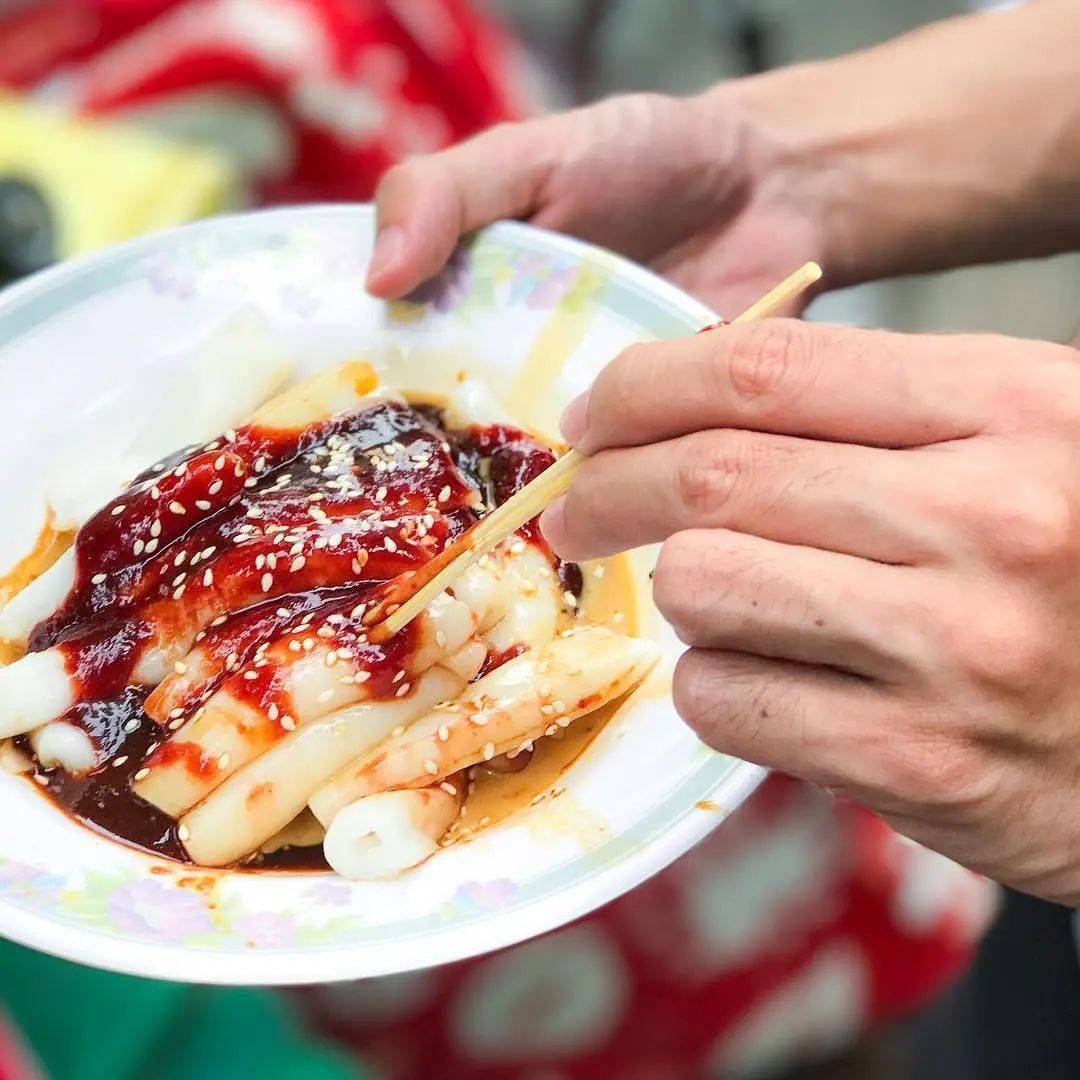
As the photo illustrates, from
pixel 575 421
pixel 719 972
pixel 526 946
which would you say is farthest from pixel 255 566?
pixel 719 972

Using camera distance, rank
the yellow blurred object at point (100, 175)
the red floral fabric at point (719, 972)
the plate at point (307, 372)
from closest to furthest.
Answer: the plate at point (307, 372) → the red floral fabric at point (719, 972) → the yellow blurred object at point (100, 175)

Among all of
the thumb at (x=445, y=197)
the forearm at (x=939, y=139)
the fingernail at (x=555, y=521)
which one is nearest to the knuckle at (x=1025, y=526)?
the fingernail at (x=555, y=521)

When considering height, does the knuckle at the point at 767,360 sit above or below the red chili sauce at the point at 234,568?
above

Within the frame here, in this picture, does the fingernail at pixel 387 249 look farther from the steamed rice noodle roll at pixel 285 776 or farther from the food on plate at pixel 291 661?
the steamed rice noodle roll at pixel 285 776

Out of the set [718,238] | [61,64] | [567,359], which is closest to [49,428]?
[567,359]

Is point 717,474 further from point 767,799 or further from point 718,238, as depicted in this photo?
point 767,799

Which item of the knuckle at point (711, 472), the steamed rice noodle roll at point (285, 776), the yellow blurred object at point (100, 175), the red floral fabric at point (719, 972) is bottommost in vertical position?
the red floral fabric at point (719, 972)

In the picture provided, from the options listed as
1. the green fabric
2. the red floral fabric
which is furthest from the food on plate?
the red floral fabric
